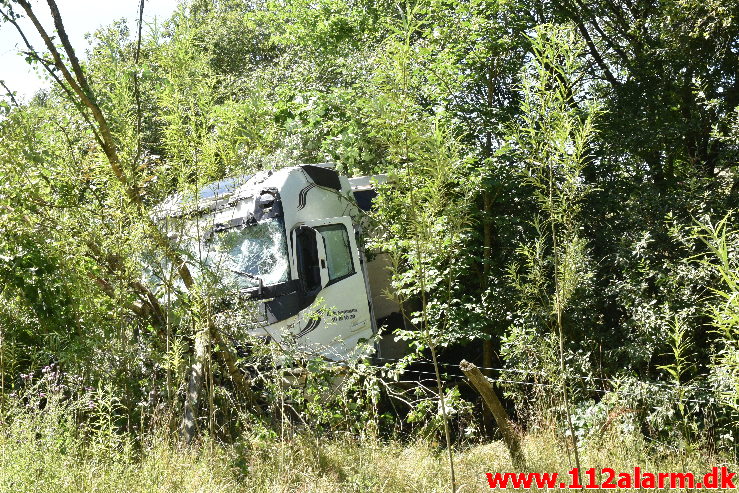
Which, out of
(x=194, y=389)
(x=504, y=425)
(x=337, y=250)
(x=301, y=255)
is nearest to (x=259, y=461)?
(x=194, y=389)

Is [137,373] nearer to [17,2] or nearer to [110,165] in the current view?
[110,165]

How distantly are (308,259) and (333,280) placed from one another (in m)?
0.50

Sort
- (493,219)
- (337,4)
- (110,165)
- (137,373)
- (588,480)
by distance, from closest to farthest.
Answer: (588,480) → (110,165) → (137,373) → (493,219) → (337,4)

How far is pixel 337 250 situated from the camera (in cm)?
904

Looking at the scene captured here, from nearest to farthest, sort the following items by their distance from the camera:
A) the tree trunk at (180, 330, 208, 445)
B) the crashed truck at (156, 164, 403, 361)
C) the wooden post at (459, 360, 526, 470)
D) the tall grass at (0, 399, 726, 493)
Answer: the tall grass at (0, 399, 726, 493)
the wooden post at (459, 360, 526, 470)
the tree trunk at (180, 330, 208, 445)
the crashed truck at (156, 164, 403, 361)

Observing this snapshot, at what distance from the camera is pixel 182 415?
6.41 metres

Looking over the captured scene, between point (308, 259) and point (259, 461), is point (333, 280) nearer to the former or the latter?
point (308, 259)

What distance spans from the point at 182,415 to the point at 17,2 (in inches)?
169

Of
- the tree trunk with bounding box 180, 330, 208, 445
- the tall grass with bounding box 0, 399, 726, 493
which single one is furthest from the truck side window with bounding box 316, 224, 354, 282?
the tall grass with bounding box 0, 399, 726, 493

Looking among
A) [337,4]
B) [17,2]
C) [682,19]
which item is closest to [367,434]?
[17,2]

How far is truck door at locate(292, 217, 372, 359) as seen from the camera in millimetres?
8430

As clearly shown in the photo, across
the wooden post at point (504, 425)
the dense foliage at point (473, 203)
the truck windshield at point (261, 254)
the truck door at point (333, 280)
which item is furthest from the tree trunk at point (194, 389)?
the wooden post at point (504, 425)

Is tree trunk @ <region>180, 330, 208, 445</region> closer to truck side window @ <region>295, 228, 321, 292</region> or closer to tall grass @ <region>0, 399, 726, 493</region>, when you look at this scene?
tall grass @ <region>0, 399, 726, 493</region>

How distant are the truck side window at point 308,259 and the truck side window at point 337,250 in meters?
0.22
